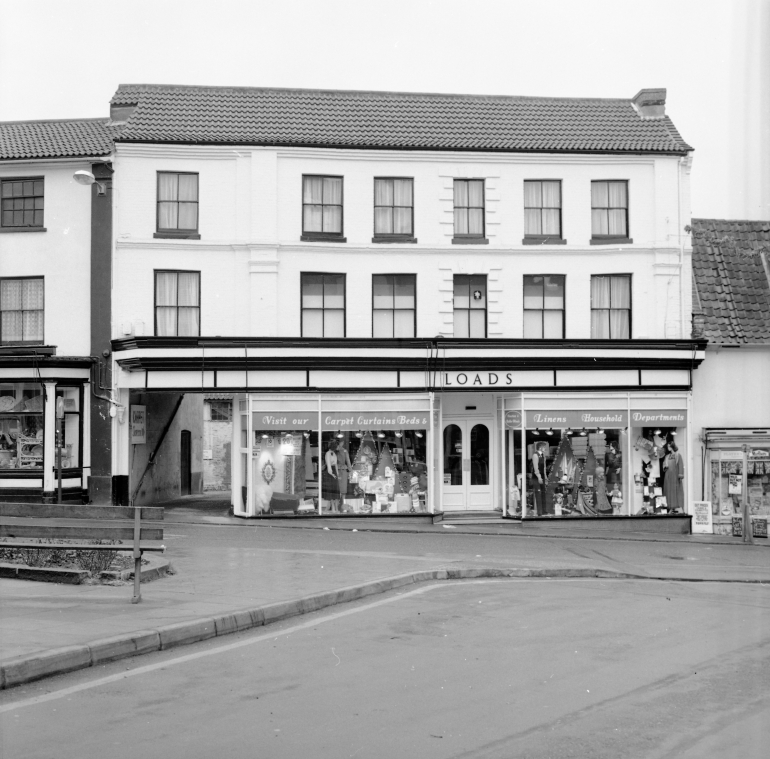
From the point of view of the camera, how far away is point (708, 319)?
2648 centimetres

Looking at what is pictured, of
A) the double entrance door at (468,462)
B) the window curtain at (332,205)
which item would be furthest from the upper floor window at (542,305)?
the window curtain at (332,205)

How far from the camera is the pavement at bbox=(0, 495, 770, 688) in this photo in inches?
363

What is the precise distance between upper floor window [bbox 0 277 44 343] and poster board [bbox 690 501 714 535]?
1716 cm

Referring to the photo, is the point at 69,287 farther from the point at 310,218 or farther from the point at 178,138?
the point at 310,218

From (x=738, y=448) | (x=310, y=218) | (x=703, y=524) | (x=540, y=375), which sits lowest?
(x=703, y=524)

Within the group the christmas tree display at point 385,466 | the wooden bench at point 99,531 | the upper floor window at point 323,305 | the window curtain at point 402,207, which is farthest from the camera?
the window curtain at point 402,207

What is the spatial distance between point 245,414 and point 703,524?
11790mm

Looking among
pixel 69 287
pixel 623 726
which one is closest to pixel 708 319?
pixel 69 287

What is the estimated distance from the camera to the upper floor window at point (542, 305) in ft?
85.5

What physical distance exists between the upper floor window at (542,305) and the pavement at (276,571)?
5158mm

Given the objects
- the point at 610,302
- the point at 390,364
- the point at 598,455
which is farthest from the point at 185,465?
the point at 610,302

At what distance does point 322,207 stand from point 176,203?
367cm

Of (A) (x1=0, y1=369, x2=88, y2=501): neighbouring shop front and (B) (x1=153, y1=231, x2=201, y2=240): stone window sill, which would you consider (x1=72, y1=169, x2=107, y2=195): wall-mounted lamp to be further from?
(A) (x1=0, y1=369, x2=88, y2=501): neighbouring shop front

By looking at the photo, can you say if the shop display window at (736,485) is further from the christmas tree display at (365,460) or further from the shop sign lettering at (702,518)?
the christmas tree display at (365,460)
